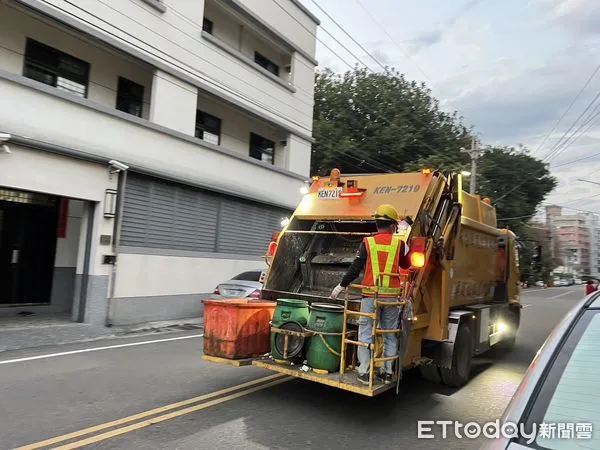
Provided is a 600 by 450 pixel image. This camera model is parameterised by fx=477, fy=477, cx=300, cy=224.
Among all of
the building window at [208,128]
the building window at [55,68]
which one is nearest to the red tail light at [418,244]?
the building window at [55,68]

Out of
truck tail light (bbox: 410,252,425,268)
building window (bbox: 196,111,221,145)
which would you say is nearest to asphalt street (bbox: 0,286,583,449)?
truck tail light (bbox: 410,252,425,268)

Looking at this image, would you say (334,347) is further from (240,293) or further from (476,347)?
(240,293)

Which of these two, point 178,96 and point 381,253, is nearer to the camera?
point 381,253

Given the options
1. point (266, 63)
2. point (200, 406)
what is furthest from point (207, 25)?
point (200, 406)

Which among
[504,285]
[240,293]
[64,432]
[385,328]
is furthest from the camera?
[240,293]

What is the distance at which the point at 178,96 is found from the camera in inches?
517

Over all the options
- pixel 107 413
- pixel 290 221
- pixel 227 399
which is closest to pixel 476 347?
pixel 290 221

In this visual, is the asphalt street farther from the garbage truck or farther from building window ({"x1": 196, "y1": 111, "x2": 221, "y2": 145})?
building window ({"x1": 196, "y1": 111, "x2": 221, "y2": 145})

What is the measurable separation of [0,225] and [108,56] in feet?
16.6

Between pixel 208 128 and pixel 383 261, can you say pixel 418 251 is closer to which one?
pixel 383 261

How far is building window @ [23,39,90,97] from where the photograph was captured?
10852 millimetres

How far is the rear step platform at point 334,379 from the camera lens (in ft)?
15.2

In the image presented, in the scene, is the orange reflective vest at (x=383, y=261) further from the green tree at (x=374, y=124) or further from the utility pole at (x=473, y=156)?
the utility pole at (x=473, y=156)

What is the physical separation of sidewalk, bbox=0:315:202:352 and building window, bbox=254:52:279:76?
10607 mm
